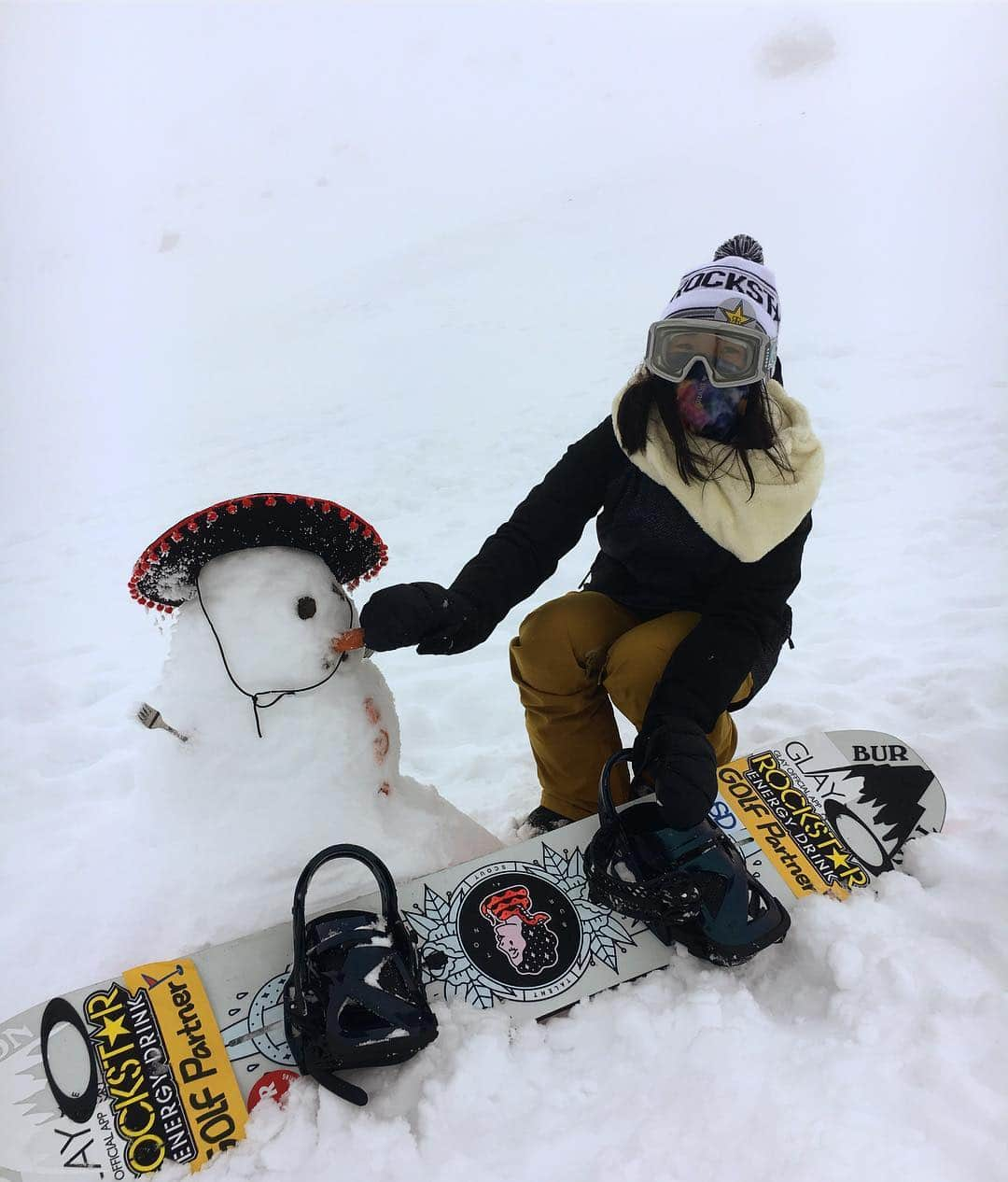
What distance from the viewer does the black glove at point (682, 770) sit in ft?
4.50

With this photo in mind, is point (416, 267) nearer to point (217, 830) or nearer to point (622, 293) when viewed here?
point (622, 293)

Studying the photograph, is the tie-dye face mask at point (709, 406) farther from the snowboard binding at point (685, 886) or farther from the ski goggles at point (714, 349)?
the snowboard binding at point (685, 886)

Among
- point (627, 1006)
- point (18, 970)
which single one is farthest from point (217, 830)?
point (627, 1006)

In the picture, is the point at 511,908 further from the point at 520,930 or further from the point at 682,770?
the point at 682,770

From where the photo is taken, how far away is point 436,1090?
3.82ft

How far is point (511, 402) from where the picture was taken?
5121 millimetres

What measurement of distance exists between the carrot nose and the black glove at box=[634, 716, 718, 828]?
1.76 ft

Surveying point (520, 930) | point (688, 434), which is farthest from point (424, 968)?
point (688, 434)

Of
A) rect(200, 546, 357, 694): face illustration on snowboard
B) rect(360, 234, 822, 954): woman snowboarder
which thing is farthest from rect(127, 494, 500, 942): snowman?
rect(360, 234, 822, 954): woman snowboarder

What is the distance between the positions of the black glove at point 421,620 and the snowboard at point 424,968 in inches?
14.1

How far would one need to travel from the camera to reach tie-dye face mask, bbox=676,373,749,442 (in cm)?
151

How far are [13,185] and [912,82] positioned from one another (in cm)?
814

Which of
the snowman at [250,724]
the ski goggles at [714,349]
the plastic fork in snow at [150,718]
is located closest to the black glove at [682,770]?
the snowman at [250,724]

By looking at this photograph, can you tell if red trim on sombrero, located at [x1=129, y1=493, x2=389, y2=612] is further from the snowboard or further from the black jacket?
the snowboard
